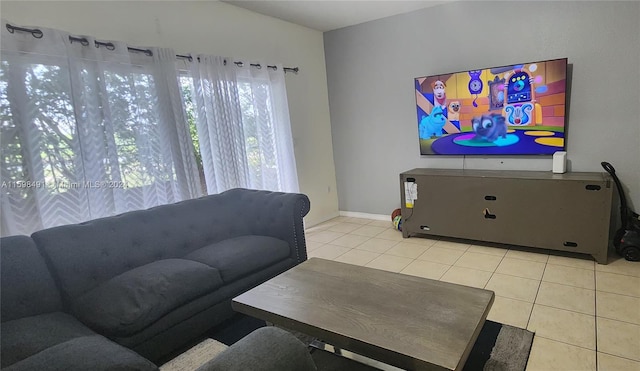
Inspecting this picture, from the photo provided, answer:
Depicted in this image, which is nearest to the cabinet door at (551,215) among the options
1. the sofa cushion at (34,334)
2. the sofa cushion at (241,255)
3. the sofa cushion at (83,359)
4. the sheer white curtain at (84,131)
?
the sofa cushion at (241,255)

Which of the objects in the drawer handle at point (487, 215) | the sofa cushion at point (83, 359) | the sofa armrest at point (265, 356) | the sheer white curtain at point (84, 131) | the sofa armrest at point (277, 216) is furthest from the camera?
the drawer handle at point (487, 215)

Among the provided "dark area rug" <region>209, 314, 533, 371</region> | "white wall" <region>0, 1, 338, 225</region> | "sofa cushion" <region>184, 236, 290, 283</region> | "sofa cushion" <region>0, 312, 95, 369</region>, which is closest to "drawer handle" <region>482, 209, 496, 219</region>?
"dark area rug" <region>209, 314, 533, 371</region>

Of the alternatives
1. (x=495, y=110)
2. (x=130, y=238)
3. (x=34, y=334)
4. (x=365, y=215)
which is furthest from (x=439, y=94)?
(x=34, y=334)

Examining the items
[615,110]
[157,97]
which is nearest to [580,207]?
[615,110]

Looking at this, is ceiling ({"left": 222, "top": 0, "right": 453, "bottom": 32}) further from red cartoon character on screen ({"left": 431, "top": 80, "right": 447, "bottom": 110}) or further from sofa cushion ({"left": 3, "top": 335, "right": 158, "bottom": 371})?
sofa cushion ({"left": 3, "top": 335, "right": 158, "bottom": 371})

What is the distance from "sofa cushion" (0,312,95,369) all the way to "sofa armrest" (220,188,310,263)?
1.36m

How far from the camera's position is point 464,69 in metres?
3.60

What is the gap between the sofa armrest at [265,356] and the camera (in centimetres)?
96

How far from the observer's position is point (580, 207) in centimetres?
277

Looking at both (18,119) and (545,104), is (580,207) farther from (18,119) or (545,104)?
(18,119)

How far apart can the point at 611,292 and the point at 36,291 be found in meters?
3.56

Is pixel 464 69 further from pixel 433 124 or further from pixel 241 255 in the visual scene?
pixel 241 255

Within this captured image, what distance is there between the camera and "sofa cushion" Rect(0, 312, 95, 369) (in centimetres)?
137

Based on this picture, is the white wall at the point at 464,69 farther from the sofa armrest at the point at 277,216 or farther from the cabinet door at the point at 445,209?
the sofa armrest at the point at 277,216
